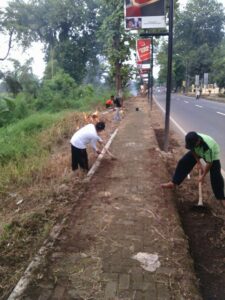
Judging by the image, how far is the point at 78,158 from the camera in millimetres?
7902

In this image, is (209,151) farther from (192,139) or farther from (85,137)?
(85,137)

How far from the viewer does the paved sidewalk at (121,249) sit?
11.8ft

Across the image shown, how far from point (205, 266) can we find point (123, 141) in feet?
25.1

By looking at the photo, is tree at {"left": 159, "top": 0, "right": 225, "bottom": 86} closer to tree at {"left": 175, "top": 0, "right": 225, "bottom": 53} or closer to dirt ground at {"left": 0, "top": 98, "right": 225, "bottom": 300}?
tree at {"left": 175, "top": 0, "right": 225, "bottom": 53}

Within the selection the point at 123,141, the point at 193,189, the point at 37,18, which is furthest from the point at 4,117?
the point at 37,18

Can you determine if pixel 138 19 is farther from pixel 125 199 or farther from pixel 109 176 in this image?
pixel 125 199

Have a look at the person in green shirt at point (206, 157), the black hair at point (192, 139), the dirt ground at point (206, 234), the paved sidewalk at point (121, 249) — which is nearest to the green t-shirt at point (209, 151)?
the person in green shirt at point (206, 157)

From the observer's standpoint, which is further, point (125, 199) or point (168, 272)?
point (125, 199)

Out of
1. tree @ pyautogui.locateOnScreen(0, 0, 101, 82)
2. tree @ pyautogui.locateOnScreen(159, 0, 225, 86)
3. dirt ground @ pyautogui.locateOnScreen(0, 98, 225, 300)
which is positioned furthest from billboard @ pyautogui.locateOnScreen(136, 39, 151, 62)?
tree @ pyautogui.locateOnScreen(159, 0, 225, 86)

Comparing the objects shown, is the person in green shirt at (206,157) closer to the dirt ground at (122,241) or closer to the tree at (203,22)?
the dirt ground at (122,241)

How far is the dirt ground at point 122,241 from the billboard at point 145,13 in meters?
3.31

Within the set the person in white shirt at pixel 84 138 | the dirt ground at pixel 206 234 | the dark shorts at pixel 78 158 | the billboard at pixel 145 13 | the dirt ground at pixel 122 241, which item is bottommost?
the dirt ground at pixel 206 234

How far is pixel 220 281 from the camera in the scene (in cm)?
412

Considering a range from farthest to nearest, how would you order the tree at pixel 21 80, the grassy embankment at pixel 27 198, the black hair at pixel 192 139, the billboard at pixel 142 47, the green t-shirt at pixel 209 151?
the tree at pixel 21 80
the billboard at pixel 142 47
the green t-shirt at pixel 209 151
the black hair at pixel 192 139
the grassy embankment at pixel 27 198
